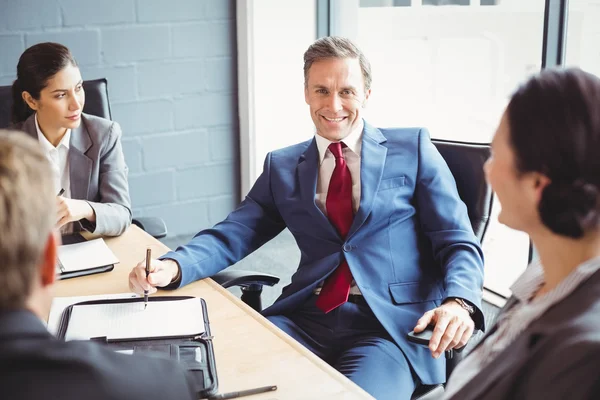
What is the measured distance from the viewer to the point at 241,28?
3986 millimetres

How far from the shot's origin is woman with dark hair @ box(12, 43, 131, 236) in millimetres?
2418

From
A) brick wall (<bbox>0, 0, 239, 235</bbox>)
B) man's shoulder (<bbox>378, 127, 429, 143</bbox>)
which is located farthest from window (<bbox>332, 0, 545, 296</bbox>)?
man's shoulder (<bbox>378, 127, 429, 143</bbox>)

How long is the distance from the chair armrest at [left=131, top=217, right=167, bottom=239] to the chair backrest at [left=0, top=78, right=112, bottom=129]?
420 millimetres

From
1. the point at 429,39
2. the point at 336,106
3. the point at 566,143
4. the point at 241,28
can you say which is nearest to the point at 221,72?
the point at 241,28

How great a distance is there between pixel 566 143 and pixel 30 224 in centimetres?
68

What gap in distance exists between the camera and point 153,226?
96.5 inches

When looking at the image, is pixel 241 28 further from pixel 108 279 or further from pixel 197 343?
pixel 197 343

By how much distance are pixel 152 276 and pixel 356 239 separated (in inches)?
20.9

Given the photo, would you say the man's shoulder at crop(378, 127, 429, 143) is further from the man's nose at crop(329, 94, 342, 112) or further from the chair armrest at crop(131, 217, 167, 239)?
the chair armrest at crop(131, 217, 167, 239)

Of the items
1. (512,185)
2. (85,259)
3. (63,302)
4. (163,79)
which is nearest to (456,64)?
(163,79)

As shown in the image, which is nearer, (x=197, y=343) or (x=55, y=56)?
(x=197, y=343)

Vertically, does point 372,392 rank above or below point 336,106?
below

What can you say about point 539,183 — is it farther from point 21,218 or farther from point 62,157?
point 62,157

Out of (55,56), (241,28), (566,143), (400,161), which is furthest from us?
(241,28)
